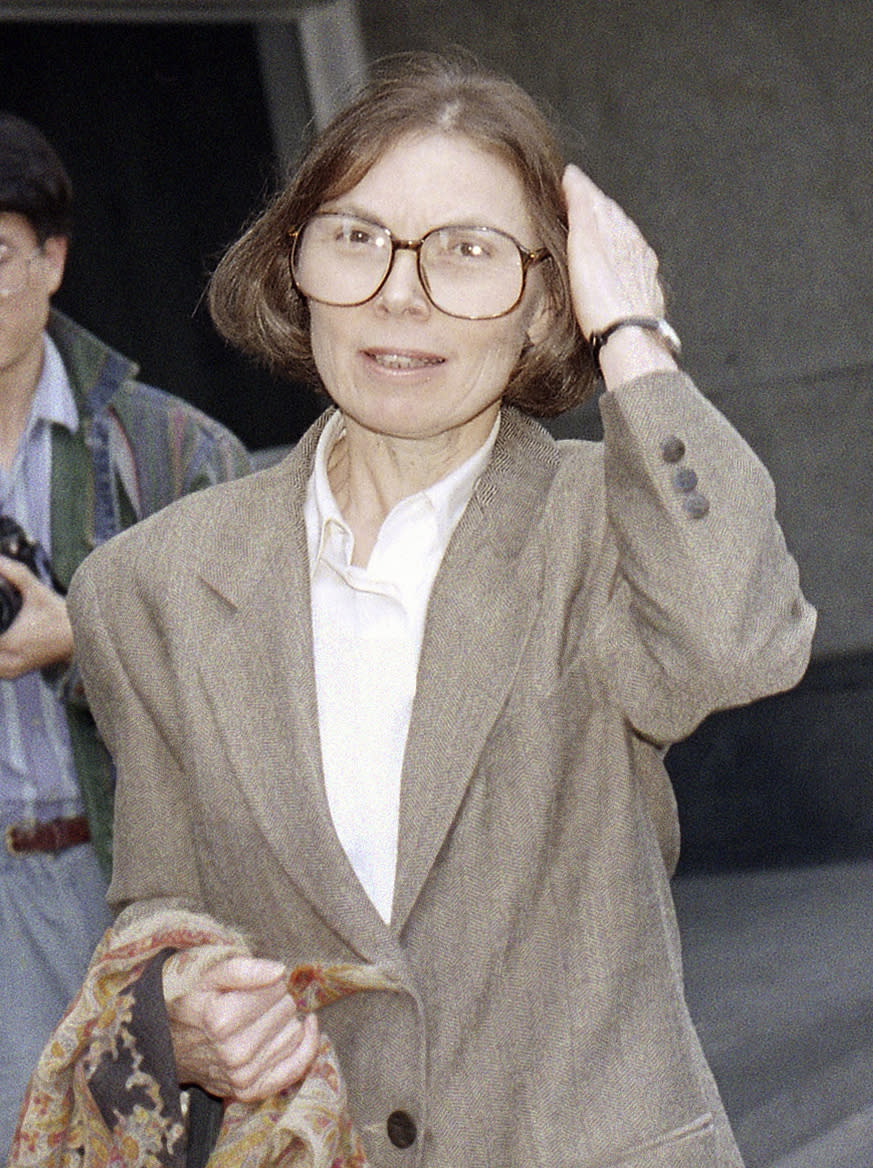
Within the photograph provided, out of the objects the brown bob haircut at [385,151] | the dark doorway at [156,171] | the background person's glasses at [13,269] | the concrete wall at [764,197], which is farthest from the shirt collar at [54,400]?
the concrete wall at [764,197]

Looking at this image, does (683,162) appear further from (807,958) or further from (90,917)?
(90,917)

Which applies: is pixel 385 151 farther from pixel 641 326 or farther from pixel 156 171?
pixel 156 171

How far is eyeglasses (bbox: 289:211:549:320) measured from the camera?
92.0 inches

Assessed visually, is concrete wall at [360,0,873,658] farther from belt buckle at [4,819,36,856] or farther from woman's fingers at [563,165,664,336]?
woman's fingers at [563,165,664,336]

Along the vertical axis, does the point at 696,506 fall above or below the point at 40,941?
above

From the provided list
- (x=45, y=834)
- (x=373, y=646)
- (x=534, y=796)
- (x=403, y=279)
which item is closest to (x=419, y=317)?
(x=403, y=279)

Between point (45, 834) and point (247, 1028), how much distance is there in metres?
1.34

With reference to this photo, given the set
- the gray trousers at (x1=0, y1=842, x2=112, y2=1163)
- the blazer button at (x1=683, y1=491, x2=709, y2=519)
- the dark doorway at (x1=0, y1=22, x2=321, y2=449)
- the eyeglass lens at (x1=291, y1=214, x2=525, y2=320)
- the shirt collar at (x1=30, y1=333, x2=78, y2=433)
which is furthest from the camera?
the dark doorway at (x1=0, y1=22, x2=321, y2=449)

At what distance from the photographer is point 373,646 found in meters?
2.33

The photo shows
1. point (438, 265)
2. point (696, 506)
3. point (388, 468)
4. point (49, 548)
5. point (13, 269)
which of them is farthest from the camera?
point (13, 269)

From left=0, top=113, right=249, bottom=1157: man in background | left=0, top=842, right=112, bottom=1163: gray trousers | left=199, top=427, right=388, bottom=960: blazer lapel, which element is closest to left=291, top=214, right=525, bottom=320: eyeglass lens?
left=199, top=427, right=388, bottom=960: blazer lapel

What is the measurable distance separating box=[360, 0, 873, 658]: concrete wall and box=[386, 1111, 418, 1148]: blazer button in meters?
4.94

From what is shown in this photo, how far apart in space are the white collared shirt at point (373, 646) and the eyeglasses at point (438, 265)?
19 cm

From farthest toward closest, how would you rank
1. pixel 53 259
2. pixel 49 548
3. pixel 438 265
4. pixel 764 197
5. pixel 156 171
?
pixel 764 197
pixel 156 171
pixel 53 259
pixel 49 548
pixel 438 265
